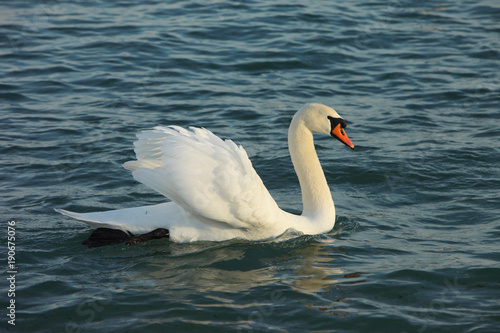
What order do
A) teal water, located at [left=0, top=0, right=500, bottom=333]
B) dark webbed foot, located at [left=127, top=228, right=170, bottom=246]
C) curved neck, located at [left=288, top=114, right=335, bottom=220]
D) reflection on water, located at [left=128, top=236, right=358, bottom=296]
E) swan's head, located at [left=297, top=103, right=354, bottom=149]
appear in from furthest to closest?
curved neck, located at [left=288, top=114, right=335, bottom=220]
swan's head, located at [left=297, top=103, right=354, bottom=149]
dark webbed foot, located at [left=127, top=228, right=170, bottom=246]
reflection on water, located at [left=128, top=236, right=358, bottom=296]
teal water, located at [left=0, top=0, right=500, bottom=333]

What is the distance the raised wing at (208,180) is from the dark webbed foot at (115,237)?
37 cm

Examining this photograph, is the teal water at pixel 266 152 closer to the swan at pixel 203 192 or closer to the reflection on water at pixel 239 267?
the reflection on water at pixel 239 267

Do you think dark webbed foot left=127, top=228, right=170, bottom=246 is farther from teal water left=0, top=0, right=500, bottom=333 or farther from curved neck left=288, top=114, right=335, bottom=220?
curved neck left=288, top=114, right=335, bottom=220

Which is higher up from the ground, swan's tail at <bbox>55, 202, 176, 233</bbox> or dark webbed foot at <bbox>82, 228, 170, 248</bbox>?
swan's tail at <bbox>55, 202, 176, 233</bbox>

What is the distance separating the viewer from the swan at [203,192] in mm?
6031

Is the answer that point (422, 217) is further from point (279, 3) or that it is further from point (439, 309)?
point (279, 3)

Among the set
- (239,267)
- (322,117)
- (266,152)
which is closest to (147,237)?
(239,267)

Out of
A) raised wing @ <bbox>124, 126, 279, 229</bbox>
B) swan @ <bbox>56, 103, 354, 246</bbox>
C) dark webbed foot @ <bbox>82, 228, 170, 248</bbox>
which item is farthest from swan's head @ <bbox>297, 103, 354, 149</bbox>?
dark webbed foot @ <bbox>82, 228, 170, 248</bbox>

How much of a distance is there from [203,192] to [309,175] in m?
1.48

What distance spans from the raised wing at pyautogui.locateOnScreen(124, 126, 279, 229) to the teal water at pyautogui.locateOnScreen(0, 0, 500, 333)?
441mm

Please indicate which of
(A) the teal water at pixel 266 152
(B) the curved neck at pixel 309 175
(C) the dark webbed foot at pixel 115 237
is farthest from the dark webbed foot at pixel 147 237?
(B) the curved neck at pixel 309 175

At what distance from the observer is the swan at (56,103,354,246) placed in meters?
6.03

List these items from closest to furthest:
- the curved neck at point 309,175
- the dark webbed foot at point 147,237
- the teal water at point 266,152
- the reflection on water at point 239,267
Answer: the teal water at point 266,152 < the reflection on water at point 239,267 < the dark webbed foot at point 147,237 < the curved neck at point 309,175

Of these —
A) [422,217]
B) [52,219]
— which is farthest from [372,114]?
[52,219]
